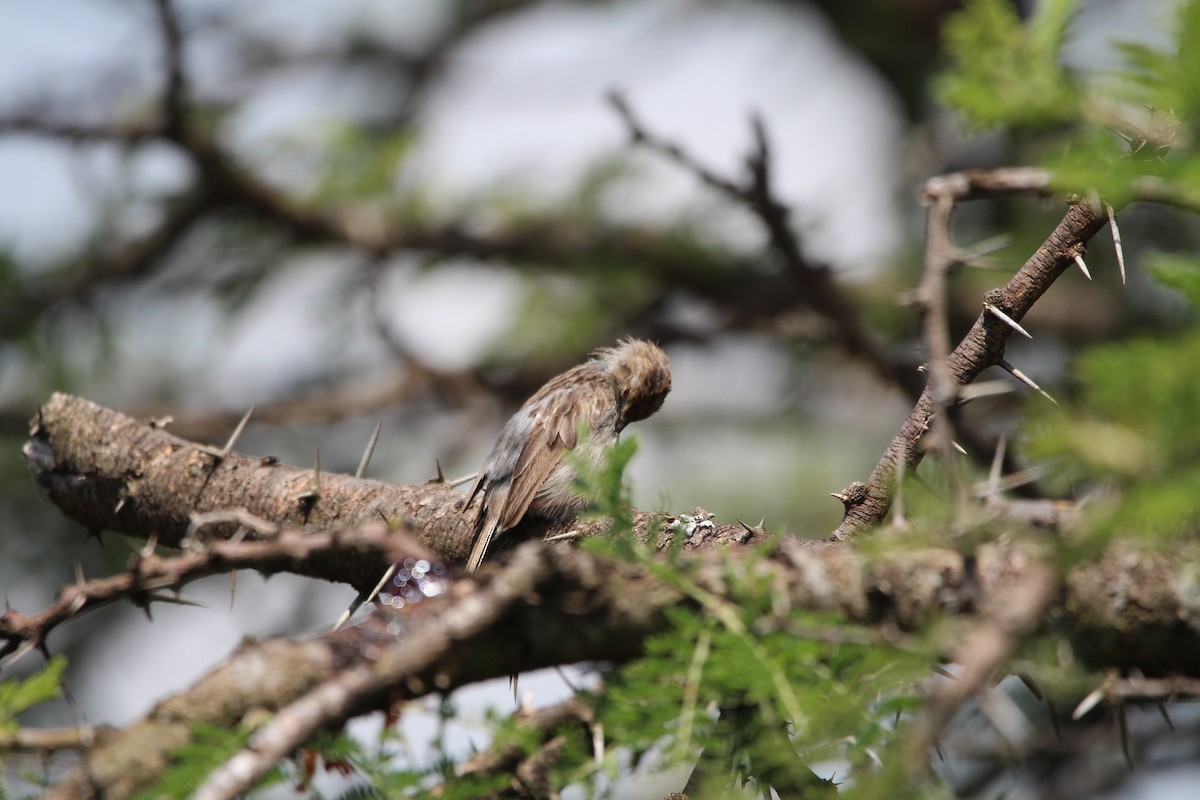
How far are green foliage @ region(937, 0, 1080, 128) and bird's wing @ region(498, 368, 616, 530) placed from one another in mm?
2813

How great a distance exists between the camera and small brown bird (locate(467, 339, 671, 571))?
15.1 ft

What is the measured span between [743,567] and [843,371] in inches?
297

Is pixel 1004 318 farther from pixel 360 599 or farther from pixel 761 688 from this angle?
pixel 360 599

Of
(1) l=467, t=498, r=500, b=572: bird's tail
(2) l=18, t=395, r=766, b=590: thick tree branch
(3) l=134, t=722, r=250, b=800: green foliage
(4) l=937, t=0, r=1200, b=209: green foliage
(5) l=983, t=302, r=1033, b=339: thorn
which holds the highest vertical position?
(4) l=937, t=0, r=1200, b=209: green foliage

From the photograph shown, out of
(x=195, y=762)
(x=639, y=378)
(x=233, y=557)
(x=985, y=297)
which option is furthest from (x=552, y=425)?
(x=195, y=762)

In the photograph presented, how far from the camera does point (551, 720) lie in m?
2.08

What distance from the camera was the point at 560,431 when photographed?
214 inches

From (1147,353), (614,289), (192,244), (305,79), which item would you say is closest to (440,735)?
(1147,353)

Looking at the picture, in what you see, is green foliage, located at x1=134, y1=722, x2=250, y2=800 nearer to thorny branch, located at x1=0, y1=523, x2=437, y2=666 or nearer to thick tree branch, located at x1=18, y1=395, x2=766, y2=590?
thorny branch, located at x1=0, y1=523, x2=437, y2=666

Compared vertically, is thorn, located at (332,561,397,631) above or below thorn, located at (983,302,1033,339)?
below

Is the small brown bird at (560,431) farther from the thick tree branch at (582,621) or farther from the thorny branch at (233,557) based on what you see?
the thick tree branch at (582,621)

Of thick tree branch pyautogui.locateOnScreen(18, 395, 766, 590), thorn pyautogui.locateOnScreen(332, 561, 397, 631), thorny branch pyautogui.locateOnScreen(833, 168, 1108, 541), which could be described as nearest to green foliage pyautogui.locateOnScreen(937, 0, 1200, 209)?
thorny branch pyautogui.locateOnScreen(833, 168, 1108, 541)

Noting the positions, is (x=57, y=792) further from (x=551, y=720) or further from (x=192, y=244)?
(x=192, y=244)

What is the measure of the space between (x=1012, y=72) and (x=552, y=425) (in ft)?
12.4
